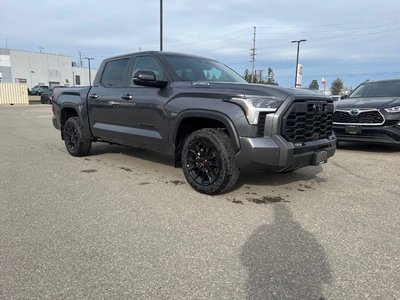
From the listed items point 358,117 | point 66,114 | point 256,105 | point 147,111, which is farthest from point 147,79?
point 358,117

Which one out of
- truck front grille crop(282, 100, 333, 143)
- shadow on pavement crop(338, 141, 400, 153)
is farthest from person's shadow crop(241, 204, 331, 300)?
shadow on pavement crop(338, 141, 400, 153)

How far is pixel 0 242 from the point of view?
332 cm

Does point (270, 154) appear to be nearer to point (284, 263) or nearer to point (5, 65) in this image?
point (284, 263)

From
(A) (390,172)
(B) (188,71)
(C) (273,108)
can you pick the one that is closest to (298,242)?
(C) (273,108)

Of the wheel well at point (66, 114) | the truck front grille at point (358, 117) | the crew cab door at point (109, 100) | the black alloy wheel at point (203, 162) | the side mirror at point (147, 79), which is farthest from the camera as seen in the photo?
the truck front grille at point (358, 117)

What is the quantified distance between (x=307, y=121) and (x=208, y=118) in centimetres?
121

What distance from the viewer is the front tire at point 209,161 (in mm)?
4393

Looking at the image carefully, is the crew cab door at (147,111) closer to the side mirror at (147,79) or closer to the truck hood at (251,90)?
the side mirror at (147,79)

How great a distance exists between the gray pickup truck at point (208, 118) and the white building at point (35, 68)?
77605 mm

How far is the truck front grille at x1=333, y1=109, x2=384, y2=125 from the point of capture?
766 centimetres

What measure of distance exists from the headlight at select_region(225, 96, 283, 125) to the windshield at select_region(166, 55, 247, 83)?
1326mm

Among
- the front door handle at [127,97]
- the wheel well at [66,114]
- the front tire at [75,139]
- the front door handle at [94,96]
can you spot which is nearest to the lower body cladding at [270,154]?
the front door handle at [127,97]

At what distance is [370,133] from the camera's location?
7.70 metres

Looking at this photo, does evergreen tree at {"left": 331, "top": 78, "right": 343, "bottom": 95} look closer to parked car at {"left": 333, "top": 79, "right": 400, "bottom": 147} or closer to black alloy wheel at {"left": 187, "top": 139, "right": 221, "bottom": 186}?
parked car at {"left": 333, "top": 79, "right": 400, "bottom": 147}
